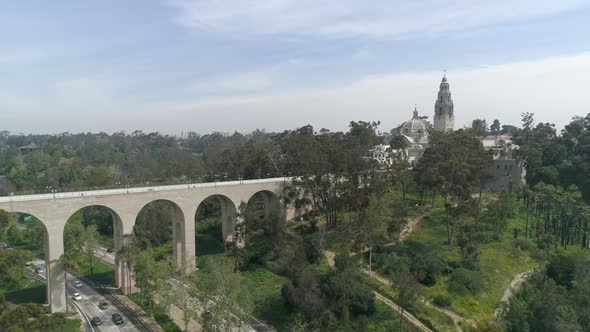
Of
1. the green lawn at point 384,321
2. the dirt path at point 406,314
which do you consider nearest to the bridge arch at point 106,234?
the green lawn at point 384,321

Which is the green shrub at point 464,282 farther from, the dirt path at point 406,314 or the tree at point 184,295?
the tree at point 184,295

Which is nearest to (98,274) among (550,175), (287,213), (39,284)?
(39,284)

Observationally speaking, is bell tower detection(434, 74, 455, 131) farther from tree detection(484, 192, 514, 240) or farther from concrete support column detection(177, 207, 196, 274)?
concrete support column detection(177, 207, 196, 274)

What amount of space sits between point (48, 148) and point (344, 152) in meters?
107

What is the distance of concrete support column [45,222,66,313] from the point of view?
28141 millimetres

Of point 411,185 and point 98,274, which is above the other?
point 411,185

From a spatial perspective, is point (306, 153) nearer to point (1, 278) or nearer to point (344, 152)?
point (344, 152)

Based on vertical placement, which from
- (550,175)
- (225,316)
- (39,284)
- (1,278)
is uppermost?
(550,175)

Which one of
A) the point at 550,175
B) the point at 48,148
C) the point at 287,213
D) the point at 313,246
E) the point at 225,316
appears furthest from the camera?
the point at 48,148

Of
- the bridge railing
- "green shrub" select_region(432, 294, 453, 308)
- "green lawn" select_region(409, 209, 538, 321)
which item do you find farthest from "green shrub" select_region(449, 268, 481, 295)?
the bridge railing

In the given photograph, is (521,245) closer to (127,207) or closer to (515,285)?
(515,285)

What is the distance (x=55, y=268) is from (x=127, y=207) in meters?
5.90

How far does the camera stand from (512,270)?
3334 centimetres

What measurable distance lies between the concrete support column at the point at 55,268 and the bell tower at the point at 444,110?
199 ft
